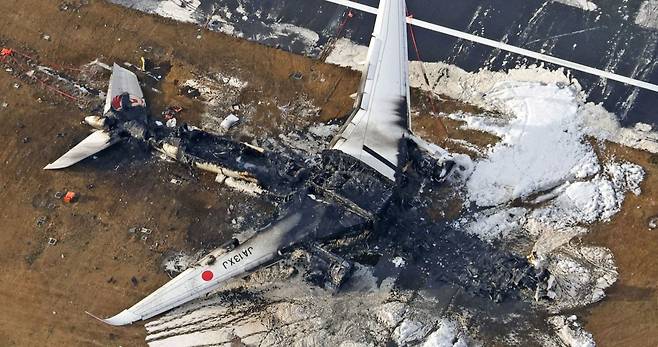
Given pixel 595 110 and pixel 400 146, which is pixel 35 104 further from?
pixel 595 110

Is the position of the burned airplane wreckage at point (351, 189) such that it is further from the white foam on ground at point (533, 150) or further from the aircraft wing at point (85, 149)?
the white foam on ground at point (533, 150)

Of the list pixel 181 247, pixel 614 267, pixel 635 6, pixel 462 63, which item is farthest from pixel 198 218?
pixel 635 6

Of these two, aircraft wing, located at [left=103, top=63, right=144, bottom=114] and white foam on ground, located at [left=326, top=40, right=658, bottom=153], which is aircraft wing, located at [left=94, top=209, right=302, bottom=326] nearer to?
aircraft wing, located at [left=103, top=63, right=144, bottom=114]

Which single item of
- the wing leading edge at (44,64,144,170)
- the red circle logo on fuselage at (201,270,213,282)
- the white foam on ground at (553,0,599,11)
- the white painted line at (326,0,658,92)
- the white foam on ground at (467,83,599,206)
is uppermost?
the white foam on ground at (553,0,599,11)

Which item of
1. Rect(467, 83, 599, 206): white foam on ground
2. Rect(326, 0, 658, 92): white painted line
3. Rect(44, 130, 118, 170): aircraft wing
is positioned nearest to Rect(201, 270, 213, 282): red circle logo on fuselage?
Rect(44, 130, 118, 170): aircraft wing

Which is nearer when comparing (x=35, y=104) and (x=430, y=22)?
(x=35, y=104)

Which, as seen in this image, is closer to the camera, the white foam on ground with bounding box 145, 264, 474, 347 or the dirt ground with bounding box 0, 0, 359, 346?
the white foam on ground with bounding box 145, 264, 474, 347

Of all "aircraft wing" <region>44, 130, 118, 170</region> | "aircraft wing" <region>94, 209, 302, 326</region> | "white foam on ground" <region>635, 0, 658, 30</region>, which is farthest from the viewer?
"white foam on ground" <region>635, 0, 658, 30</region>

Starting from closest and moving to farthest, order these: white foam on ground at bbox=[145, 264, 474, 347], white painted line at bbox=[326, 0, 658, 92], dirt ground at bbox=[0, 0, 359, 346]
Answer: white foam on ground at bbox=[145, 264, 474, 347], dirt ground at bbox=[0, 0, 359, 346], white painted line at bbox=[326, 0, 658, 92]

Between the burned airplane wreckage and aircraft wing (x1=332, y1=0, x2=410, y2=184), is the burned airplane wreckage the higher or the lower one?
the lower one
